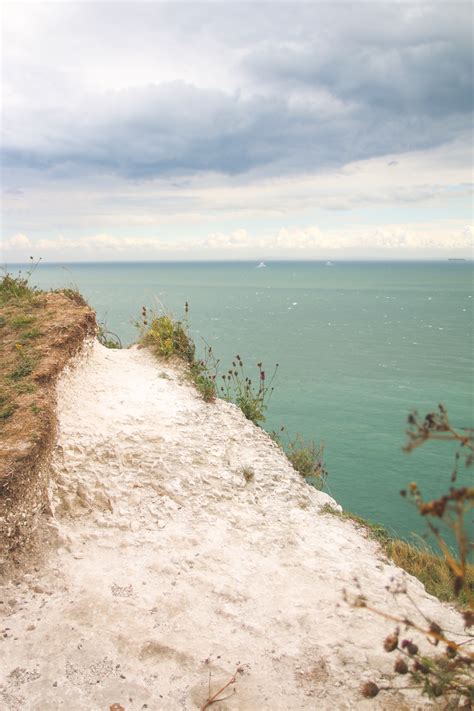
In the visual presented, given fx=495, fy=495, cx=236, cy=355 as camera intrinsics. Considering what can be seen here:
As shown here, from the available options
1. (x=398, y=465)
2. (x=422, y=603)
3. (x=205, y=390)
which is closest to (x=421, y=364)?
(x=398, y=465)

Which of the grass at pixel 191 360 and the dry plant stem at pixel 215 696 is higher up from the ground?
the grass at pixel 191 360

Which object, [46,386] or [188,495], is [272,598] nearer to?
[188,495]

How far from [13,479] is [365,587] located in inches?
223

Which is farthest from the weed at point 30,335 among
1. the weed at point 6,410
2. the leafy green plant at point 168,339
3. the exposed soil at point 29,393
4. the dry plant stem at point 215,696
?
the dry plant stem at point 215,696

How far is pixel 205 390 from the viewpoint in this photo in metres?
12.2

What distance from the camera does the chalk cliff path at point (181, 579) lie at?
5.76m

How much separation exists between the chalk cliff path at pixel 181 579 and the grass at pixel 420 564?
42cm

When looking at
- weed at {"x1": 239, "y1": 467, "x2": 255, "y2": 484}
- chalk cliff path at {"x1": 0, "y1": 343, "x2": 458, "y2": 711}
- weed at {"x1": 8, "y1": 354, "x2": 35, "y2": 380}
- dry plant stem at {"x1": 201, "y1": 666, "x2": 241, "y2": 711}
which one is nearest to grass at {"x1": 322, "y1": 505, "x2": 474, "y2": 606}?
chalk cliff path at {"x1": 0, "y1": 343, "x2": 458, "y2": 711}

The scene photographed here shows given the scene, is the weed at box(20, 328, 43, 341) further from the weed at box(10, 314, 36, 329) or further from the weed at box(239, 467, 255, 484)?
the weed at box(239, 467, 255, 484)

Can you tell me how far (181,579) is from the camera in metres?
7.49

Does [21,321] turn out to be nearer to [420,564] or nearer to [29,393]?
[29,393]

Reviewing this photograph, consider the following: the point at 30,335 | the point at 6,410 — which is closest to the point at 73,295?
the point at 30,335

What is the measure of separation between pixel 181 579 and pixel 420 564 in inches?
203

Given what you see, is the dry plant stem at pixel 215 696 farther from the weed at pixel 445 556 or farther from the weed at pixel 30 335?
the weed at pixel 30 335
